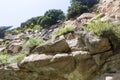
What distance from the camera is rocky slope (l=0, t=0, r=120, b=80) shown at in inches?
347

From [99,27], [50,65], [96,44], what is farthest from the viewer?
[50,65]

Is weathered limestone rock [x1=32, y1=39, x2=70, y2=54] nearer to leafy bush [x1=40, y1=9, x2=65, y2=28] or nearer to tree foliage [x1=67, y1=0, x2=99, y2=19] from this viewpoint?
tree foliage [x1=67, y1=0, x2=99, y2=19]

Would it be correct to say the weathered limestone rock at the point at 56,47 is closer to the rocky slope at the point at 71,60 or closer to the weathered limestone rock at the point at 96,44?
the rocky slope at the point at 71,60

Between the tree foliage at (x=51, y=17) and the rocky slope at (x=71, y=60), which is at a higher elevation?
the tree foliage at (x=51, y=17)

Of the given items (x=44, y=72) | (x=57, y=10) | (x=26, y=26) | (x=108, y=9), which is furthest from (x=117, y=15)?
(x=26, y=26)

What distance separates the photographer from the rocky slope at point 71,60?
882 cm

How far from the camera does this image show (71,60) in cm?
923

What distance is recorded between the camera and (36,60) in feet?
31.7

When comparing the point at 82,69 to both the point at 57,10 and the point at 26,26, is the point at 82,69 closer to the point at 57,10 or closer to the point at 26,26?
the point at 57,10

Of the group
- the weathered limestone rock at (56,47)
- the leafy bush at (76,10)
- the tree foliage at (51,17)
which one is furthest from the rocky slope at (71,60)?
the tree foliage at (51,17)

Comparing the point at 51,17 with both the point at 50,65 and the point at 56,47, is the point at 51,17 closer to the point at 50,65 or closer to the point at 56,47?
the point at 56,47

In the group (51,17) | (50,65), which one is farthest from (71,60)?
(51,17)

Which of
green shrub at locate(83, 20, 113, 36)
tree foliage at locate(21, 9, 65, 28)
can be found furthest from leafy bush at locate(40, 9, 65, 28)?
green shrub at locate(83, 20, 113, 36)

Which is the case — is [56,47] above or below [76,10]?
below
